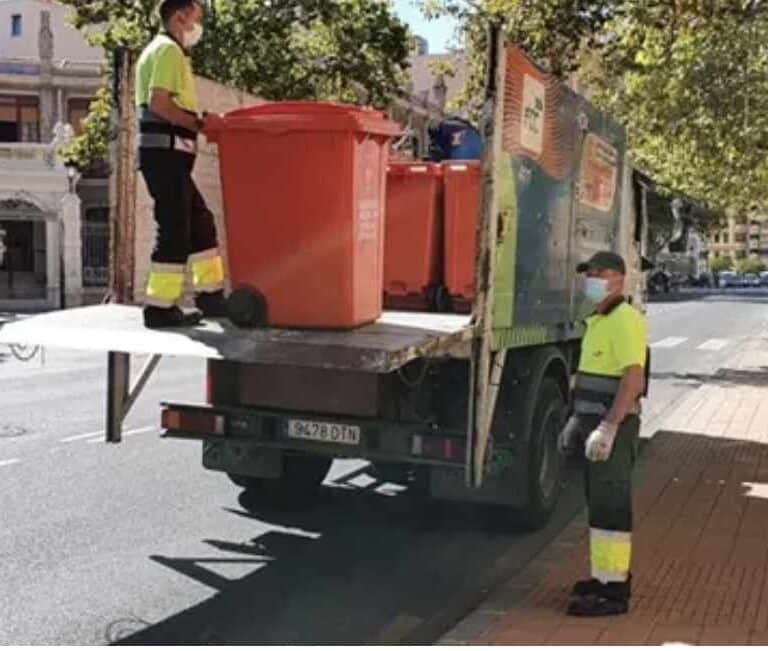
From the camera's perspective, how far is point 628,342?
5566 mm

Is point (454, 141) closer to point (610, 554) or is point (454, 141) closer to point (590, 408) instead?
point (590, 408)

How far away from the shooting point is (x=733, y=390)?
52.8ft

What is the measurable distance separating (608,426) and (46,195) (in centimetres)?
4000

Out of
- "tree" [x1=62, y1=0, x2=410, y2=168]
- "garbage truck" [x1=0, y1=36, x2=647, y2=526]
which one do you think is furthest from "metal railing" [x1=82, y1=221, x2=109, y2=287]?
"garbage truck" [x1=0, y1=36, x2=647, y2=526]

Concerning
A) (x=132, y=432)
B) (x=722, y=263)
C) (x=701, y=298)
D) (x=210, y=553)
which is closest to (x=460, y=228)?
(x=210, y=553)

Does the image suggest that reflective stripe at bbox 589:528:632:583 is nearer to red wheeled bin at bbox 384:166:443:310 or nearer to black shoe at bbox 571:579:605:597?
black shoe at bbox 571:579:605:597

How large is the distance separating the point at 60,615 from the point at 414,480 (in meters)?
3.44

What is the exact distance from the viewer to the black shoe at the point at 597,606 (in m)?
5.38

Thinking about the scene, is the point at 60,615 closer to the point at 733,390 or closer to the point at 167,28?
the point at 167,28

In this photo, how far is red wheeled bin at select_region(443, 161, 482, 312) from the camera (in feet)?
23.1

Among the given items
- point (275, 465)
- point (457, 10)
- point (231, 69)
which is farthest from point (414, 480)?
point (231, 69)

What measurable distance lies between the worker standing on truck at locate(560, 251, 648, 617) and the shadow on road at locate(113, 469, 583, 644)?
2.57 feet

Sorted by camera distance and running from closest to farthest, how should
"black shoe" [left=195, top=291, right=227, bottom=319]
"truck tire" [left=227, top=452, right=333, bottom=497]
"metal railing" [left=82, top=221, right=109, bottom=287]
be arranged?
"black shoe" [left=195, top=291, right=227, bottom=319] < "truck tire" [left=227, top=452, right=333, bottom=497] < "metal railing" [left=82, top=221, right=109, bottom=287]

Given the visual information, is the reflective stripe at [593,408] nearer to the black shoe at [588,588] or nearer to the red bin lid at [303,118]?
the black shoe at [588,588]
